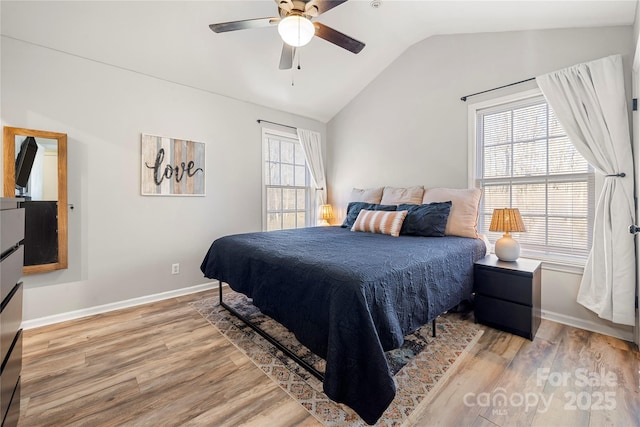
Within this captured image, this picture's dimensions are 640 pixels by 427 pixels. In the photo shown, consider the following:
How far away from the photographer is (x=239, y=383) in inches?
66.5

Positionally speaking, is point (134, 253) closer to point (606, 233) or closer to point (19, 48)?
point (19, 48)

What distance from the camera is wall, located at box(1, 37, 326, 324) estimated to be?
7.99 feet

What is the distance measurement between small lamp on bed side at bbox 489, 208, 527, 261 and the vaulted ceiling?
5.48 ft

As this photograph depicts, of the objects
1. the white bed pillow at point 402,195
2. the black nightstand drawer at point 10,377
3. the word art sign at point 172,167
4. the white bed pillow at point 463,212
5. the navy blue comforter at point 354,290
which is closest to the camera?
the black nightstand drawer at point 10,377

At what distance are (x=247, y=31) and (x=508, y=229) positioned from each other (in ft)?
10.4

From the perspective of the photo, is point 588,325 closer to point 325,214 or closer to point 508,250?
point 508,250

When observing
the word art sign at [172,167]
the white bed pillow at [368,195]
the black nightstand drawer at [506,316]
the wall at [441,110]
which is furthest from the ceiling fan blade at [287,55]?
the black nightstand drawer at [506,316]

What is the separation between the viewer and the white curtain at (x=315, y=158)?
174 inches

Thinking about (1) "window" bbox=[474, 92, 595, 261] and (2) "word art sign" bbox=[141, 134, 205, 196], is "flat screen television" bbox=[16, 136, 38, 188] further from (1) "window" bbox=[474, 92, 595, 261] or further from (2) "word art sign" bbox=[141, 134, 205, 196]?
(1) "window" bbox=[474, 92, 595, 261]

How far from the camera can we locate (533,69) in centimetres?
260

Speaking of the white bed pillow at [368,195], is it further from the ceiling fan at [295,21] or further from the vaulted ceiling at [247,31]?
the ceiling fan at [295,21]

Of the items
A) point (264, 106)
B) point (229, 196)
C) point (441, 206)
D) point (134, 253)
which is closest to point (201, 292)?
point (134, 253)

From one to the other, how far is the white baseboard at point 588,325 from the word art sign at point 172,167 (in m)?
3.91

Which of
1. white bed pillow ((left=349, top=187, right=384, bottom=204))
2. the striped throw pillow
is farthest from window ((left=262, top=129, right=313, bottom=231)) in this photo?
the striped throw pillow
